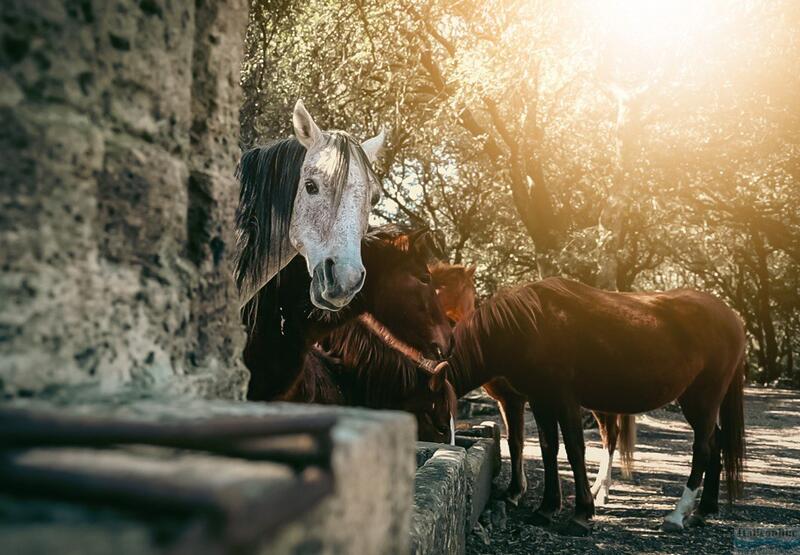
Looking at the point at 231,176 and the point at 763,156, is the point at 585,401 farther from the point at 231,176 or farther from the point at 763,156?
the point at 763,156

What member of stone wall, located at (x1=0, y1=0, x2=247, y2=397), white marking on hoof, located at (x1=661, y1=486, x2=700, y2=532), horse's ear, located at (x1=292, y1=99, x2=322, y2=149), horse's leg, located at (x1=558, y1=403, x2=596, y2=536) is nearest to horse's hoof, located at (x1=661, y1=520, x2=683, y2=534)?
white marking on hoof, located at (x1=661, y1=486, x2=700, y2=532)

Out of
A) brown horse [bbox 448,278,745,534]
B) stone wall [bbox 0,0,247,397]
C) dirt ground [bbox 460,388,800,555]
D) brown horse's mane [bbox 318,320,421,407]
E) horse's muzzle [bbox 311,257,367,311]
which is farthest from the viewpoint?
brown horse [bbox 448,278,745,534]

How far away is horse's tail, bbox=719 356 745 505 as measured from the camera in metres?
6.43

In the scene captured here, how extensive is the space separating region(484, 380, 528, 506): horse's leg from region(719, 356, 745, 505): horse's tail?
1828 mm

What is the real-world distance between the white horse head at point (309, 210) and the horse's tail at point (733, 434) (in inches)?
192

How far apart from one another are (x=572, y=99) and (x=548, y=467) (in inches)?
364

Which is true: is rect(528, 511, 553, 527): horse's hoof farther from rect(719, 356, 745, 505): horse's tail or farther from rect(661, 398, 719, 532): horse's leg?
rect(719, 356, 745, 505): horse's tail

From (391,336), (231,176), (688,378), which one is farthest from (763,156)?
(231,176)

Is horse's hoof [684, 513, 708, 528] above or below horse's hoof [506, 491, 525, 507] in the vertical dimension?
below

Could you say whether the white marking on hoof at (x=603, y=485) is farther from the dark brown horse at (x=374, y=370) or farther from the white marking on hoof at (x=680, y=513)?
the dark brown horse at (x=374, y=370)

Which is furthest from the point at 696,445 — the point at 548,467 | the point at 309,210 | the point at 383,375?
the point at 309,210

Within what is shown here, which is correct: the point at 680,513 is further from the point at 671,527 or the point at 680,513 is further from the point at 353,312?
the point at 353,312

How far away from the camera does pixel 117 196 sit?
1.17m

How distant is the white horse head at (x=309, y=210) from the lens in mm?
3002
